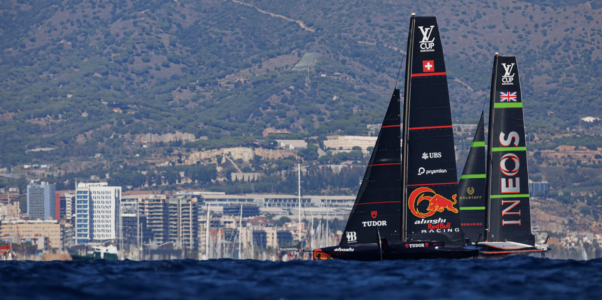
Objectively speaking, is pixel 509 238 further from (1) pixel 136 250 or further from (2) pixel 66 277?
(1) pixel 136 250

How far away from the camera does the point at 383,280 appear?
926 inches

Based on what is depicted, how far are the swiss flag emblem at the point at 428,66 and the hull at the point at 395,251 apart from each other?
5.45 meters

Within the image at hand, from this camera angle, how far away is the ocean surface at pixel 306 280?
2067cm

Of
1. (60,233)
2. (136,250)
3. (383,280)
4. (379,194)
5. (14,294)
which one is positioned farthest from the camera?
(60,233)

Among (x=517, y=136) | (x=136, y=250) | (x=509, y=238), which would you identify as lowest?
(x=136, y=250)

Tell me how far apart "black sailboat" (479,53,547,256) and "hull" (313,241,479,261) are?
7.46 m

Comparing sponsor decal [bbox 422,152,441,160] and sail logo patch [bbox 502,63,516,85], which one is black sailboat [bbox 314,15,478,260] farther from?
sail logo patch [bbox 502,63,516,85]

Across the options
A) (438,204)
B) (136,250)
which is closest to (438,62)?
(438,204)

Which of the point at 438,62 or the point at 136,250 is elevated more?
the point at 438,62

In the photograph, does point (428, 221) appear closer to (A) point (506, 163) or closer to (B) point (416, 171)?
(B) point (416, 171)

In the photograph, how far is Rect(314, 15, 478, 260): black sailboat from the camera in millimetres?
32531

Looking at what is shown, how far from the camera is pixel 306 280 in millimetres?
23766

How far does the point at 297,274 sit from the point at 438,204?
28.6 feet

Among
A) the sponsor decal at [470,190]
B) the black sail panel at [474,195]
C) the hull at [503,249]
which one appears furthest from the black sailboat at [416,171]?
the sponsor decal at [470,190]
